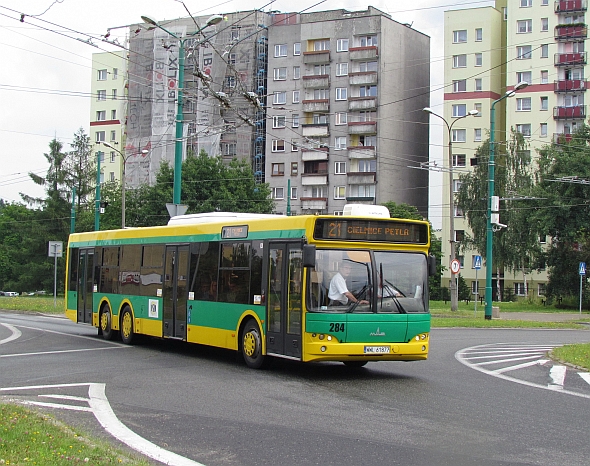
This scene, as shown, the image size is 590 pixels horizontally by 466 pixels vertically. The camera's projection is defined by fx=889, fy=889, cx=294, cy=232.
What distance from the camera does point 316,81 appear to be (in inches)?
3506

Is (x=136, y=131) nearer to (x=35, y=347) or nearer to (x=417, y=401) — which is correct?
(x=35, y=347)

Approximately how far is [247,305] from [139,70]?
79.7 m

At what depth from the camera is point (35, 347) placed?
19.3m

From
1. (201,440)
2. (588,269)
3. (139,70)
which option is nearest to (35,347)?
(201,440)

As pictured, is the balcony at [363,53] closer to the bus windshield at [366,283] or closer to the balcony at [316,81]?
the balcony at [316,81]

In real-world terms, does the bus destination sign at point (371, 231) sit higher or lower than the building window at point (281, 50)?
lower

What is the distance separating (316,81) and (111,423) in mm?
81623

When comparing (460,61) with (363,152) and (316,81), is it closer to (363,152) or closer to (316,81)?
(363,152)

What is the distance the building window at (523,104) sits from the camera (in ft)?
273

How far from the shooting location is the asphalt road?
26.8ft

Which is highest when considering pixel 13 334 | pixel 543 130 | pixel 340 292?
pixel 543 130

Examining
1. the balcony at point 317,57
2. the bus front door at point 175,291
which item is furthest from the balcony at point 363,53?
the bus front door at point 175,291

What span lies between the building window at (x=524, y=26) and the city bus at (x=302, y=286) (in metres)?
72.0

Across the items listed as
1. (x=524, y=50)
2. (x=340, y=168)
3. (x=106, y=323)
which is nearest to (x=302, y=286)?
(x=106, y=323)
